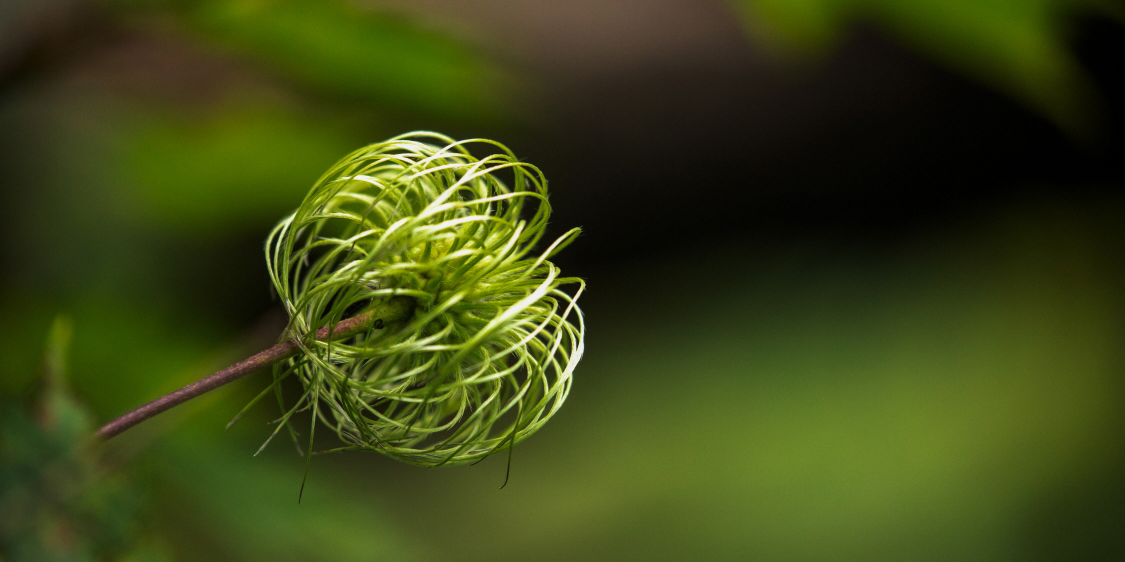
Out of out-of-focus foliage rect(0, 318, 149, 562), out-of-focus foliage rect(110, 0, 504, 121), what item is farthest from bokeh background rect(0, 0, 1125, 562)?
out-of-focus foliage rect(0, 318, 149, 562)

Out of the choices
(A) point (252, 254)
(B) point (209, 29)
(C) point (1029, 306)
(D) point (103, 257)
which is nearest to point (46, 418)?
(B) point (209, 29)

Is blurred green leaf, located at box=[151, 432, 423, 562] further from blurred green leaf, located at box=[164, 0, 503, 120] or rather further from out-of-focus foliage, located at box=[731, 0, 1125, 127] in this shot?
out-of-focus foliage, located at box=[731, 0, 1125, 127]

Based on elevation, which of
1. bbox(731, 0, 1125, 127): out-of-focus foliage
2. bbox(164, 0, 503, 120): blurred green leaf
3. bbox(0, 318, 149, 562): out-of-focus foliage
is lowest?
bbox(0, 318, 149, 562): out-of-focus foliage

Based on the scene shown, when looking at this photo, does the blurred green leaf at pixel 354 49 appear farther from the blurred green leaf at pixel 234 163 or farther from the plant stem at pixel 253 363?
the plant stem at pixel 253 363

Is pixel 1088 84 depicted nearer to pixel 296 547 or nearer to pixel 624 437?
pixel 624 437

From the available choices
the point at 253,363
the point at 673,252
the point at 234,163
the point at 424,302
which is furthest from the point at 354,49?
the point at 673,252

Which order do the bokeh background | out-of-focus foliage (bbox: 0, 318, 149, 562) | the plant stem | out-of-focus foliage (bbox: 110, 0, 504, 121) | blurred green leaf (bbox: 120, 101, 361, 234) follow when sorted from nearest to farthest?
1. the plant stem
2. out-of-focus foliage (bbox: 0, 318, 149, 562)
3. out-of-focus foliage (bbox: 110, 0, 504, 121)
4. the bokeh background
5. blurred green leaf (bbox: 120, 101, 361, 234)

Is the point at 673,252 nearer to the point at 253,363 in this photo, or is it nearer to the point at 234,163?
the point at 234,163
